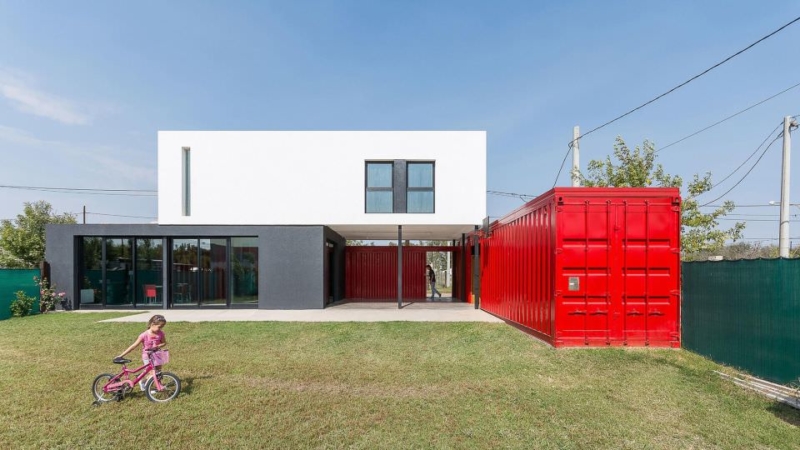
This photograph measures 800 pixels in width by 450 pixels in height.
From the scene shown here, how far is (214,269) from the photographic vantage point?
13.4 m

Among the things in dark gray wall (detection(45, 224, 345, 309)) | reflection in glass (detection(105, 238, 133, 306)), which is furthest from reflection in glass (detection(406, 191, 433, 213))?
reflection in glass (detection(105, 238, 133, 306))

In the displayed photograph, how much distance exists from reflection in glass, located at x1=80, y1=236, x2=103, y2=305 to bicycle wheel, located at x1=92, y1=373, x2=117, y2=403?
36.7 ft

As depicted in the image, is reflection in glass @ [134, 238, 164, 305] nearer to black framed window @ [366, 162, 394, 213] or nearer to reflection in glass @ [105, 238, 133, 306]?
reflection in glass @ [105, 238, 133, 306]

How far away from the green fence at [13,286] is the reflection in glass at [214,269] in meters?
5.09

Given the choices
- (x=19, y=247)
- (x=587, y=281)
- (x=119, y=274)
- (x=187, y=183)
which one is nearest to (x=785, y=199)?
(x=587, y=281)

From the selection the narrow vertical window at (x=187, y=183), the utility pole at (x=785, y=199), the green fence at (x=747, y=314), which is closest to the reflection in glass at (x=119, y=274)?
the narrow vertical window at (x=187, y=183)

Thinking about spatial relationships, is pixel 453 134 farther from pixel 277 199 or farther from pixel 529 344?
pixel 529 344

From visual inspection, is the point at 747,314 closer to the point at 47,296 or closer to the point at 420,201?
the point at 420,201

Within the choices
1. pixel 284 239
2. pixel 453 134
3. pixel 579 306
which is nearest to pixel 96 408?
pixel 579 306

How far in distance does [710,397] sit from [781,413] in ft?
2.01

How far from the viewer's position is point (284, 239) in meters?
13.1

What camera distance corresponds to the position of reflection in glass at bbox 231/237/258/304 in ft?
43.7

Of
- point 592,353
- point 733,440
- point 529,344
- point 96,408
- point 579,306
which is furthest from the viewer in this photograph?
point 529,344

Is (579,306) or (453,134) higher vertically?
(453,134)
